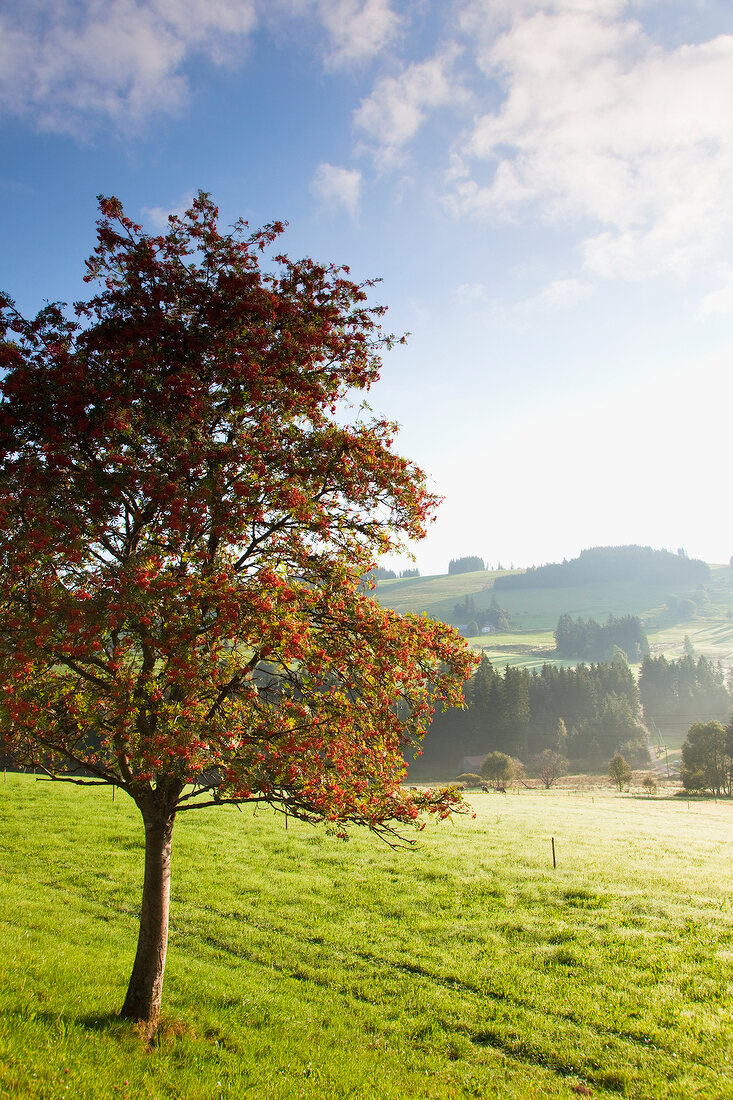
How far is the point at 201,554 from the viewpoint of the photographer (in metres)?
8.48

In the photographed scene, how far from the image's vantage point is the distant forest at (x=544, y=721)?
11719 cm

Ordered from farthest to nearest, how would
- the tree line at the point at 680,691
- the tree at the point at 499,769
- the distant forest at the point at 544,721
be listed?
the tree line at the point at 680,691
the distant forest at the point at 544,721
the tree at the point at 499,769

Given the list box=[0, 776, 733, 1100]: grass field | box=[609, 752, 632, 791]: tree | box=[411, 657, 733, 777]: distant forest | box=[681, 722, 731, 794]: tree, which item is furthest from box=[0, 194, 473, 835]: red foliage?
box=[411, 657, 733, 777]: distant forest

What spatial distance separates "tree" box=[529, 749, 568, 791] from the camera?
313 feet

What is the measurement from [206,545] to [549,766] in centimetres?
10688

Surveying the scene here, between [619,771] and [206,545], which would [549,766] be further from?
[206,545]

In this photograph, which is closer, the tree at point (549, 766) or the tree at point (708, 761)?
the tree at point (708, 761)

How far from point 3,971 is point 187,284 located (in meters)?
14.6

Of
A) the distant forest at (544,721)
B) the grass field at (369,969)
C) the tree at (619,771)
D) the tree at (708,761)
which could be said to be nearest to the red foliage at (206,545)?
the grass field at (369,969)

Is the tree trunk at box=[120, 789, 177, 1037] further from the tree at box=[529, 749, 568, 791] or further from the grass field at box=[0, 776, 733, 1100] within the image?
the tree at box=[529, 749, 568, 791]

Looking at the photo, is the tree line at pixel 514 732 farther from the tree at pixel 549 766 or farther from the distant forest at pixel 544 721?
the tree at pixel 549 766

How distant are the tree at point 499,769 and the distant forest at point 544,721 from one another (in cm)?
2426

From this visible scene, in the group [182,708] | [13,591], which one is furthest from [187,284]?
[182,708]

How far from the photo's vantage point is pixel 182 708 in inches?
323
